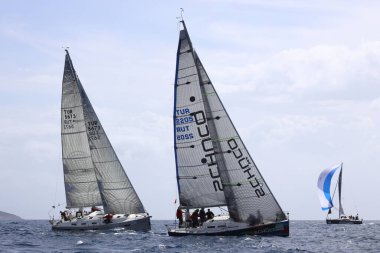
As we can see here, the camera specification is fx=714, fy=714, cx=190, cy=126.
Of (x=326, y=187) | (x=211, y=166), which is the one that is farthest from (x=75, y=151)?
(x=326, y=187)

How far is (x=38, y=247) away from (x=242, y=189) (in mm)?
13079

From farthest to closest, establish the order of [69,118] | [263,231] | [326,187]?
[326,187], [69,118], [263,231]

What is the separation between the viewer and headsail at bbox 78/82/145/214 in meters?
59.6

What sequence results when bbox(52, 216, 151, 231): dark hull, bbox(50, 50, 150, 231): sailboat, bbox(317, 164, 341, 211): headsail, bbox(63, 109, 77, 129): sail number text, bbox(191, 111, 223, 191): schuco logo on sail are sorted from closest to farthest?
1. bbox(191, 111, 223, 191): schuco logo on sail
2. bbox(52, 216, 151, 231): dark hull
3. bbox(50, 50, 150, 231): sailboat
4. bbox(63, 109, 77, 129): sail number text
5. bbox(317, 164, 341, 211): headsail

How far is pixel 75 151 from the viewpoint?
61.5m

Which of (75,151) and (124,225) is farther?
(75,151)

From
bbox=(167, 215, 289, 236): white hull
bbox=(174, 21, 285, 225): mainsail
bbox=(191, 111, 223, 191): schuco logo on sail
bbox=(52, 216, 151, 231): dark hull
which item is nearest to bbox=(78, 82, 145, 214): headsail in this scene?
bbox=(52, 216, 151, 231): dark hull

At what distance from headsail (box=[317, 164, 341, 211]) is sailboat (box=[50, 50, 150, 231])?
52899mm

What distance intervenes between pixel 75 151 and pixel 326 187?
5663 cm

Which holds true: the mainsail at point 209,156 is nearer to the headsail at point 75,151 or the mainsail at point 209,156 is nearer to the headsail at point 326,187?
the headsail at point 75,151

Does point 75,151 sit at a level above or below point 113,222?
above

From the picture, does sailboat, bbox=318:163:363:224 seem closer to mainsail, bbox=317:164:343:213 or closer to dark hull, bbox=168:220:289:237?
A: mainsail, bbox=317:164:343:213

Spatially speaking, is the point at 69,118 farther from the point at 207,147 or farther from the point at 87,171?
the point at 207,147

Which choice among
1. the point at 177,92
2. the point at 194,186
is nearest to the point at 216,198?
the point at 194,186
